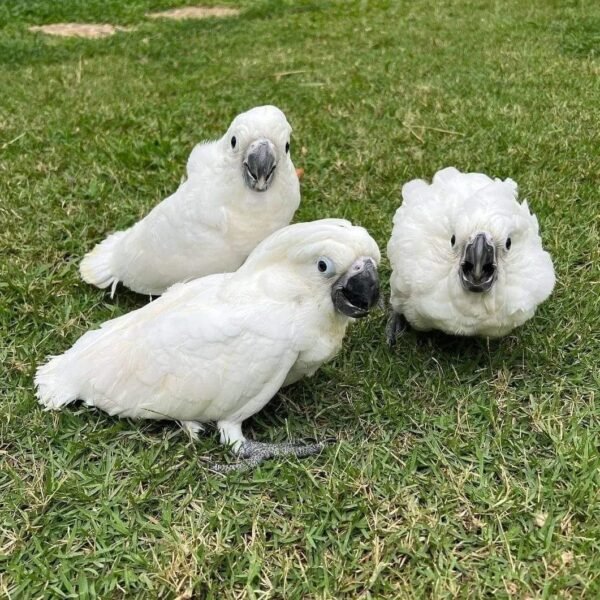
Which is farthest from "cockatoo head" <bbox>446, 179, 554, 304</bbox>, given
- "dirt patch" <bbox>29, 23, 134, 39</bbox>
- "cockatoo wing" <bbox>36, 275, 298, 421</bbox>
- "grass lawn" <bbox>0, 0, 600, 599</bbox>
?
"dirt patch" <bbox>29, 23, 134, 39</bbox>

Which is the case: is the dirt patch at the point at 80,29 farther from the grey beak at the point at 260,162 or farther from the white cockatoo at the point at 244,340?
the white cockatoo at the point at 244,340

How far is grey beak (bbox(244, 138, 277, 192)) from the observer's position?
284cm

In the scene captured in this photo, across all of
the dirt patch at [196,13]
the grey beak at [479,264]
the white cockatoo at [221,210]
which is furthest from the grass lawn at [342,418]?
the dirt patch at [196,13]

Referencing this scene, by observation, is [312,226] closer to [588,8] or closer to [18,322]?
[18,322]

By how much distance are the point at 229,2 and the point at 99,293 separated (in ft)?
30.3

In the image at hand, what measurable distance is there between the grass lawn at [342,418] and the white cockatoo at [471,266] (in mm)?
252

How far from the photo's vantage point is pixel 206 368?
2268 millimetres

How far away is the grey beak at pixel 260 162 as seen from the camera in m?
2.84

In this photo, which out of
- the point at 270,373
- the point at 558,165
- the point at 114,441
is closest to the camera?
the point at 270,373

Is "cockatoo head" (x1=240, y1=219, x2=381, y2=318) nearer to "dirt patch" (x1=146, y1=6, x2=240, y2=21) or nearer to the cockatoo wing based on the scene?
the cockatoo wing

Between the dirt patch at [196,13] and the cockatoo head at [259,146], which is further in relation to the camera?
the dirt patch at [196,13]

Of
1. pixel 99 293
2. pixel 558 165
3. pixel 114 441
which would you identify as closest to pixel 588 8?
pixel 558 165

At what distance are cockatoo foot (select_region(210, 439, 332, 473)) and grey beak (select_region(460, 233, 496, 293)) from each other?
0.88 metres

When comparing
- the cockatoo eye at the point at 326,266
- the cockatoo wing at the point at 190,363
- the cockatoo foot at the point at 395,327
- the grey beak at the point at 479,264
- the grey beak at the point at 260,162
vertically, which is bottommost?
the cockatoo foot at the point at 395,327
